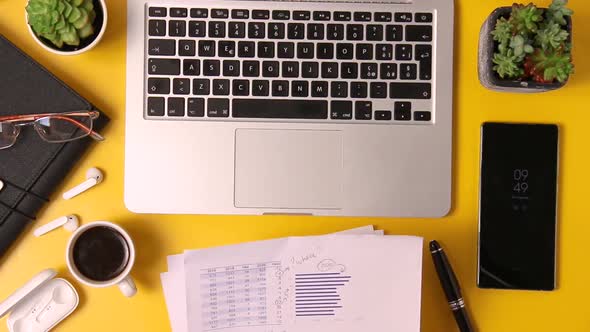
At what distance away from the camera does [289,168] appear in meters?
0.72

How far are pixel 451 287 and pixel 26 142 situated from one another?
59cm

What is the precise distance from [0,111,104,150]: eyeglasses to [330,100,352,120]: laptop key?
12.1 inches

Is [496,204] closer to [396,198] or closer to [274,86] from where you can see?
[396,198]

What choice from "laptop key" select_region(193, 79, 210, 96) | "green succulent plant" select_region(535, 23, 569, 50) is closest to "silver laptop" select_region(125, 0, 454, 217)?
"laptop key" select_region(193, 79, 210, 96)

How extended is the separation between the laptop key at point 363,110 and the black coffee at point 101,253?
1.14 ft

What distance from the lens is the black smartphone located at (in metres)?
0.73

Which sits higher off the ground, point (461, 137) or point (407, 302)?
point (461, 137)

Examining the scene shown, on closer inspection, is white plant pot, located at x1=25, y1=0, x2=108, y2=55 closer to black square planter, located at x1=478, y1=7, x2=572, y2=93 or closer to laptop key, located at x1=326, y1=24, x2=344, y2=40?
laptop key, located at x1=326, y1=24, x2=344, y2=40

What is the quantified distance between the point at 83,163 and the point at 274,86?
0.28 metres

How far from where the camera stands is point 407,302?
72cm

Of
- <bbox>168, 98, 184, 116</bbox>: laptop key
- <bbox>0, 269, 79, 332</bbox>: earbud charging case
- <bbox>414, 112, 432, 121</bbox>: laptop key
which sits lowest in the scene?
<bbox>0, 269, 79, 332</bbox>: earbud charging case

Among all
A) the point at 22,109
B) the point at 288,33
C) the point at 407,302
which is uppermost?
the point at 288,33

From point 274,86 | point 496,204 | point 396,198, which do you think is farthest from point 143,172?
point 496,204

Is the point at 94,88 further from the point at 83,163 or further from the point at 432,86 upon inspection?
the point at 432,86
